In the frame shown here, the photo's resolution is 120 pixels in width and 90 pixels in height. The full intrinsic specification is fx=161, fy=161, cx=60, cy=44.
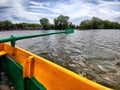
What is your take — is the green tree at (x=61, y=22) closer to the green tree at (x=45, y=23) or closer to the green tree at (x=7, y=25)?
the green tree at (x=45, y=23)

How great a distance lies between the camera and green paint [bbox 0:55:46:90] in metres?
2.87

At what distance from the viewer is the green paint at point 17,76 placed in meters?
2.87

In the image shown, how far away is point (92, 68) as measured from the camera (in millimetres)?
7375

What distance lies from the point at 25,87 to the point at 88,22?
266ft

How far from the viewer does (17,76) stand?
389 centimetres

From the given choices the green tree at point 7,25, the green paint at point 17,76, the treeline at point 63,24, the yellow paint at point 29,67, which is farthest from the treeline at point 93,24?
the yellow paint at point 29,67

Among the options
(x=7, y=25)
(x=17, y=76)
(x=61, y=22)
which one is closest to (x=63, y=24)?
(x=61, y=22)

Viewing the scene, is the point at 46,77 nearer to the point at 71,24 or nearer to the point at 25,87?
the point at 25,87

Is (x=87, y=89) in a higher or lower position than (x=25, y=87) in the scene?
higher

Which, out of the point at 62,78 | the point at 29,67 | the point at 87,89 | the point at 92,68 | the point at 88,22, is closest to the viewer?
the point at 87,89

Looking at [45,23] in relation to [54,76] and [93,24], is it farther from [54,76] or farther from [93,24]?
[54,76]

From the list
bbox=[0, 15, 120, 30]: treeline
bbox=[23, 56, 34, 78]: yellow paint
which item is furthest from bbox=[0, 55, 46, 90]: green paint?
bbox=[0, 15, 120, 30]: treeline

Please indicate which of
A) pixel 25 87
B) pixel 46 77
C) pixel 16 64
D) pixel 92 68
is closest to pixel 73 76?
pixel 46 77

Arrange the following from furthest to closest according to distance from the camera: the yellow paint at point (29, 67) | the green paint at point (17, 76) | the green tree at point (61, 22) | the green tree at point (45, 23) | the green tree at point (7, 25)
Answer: the green tree at point (7, 25), the green tree at point (45, 23), the green tree at point (61, 22), the yellow paint at point (29, 67), the green paint at point (17, 76)
